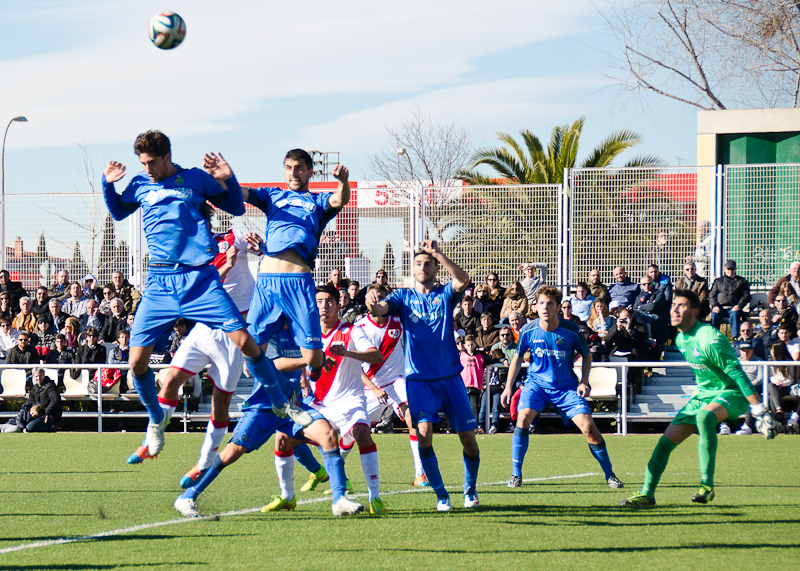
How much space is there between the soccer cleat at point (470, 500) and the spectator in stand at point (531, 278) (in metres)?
10.8

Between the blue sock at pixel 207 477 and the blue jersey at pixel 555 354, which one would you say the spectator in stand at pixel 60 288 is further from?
the blue sock at pixel 207 477

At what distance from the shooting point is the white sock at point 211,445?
22.2ft

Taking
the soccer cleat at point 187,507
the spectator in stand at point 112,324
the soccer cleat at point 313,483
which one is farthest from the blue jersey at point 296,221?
the spectator in stand at point 112,324

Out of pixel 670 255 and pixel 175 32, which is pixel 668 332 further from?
pixel 175 32

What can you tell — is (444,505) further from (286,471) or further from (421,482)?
(421,482)

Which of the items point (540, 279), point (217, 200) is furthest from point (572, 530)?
point (540, 279)

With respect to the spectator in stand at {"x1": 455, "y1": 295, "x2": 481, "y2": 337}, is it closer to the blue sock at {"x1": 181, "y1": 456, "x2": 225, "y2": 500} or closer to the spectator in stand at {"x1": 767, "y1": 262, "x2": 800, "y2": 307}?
the spectator in stand at {"x1": 767, "y1": 262, "x2": 800, "y2": 307}

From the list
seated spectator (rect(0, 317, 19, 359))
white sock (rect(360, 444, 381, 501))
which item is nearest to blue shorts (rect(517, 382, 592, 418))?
white sock (rect(360, 444, 381, 501))

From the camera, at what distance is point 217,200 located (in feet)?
21.5

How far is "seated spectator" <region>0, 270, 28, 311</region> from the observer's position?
63.1ft

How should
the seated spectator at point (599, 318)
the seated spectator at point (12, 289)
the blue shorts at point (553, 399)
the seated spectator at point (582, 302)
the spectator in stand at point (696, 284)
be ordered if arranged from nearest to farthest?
the blue shorts at point (553, 399)
the seated spectator at point (599, 318)
the seated spectator at point (582, 302)
the spectator in stand at point (696, 284)
the seated spectator at point (12, 289)

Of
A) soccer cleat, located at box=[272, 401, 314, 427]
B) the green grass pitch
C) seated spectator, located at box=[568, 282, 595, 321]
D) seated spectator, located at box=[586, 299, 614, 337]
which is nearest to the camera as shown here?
the green grass pitch

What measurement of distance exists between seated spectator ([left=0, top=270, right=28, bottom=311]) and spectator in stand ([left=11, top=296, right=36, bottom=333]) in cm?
93

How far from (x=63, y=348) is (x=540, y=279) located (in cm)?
973
